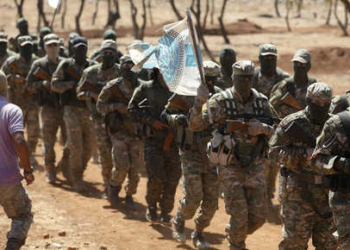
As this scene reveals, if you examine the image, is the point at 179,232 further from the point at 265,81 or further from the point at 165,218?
the point at 265,81

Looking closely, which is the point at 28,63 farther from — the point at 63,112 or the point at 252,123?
the point at 252,123

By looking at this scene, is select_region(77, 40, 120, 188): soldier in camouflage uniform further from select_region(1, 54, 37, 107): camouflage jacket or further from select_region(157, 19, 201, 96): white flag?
select_region(157, 19, 201, 96): white flag

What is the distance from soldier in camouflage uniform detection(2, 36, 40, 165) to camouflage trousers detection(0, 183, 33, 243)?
20.0ft

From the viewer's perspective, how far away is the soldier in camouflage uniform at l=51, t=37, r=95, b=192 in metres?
11.2

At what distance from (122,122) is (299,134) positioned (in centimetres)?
399

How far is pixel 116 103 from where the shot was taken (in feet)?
32.8

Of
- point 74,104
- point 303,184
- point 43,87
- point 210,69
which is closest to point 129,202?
point 74,104

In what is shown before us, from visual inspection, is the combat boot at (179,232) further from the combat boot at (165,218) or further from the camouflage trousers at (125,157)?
the camouflage trousers at (125,157)

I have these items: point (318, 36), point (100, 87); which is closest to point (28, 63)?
point (100, 87)

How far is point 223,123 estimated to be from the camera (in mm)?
7320

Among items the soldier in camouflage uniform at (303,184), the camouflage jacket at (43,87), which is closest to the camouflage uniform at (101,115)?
the camouflage jacket at (43,87)

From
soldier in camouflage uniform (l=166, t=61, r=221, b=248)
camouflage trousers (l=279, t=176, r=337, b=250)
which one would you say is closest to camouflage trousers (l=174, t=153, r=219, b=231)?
soldier in camouflage uniform (l=166, t=61, r=221, b=248)

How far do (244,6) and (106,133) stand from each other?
57.9 meters

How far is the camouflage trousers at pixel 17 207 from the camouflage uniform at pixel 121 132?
11.0 ft
